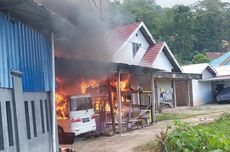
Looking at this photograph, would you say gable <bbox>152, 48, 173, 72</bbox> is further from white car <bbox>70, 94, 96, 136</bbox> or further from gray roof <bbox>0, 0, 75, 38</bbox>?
gray roof <bbox>0, 0, 75, 38</bbox>

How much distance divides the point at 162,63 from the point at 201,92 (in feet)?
24.7

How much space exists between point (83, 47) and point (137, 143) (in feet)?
13.4

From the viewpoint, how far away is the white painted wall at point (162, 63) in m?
31.5

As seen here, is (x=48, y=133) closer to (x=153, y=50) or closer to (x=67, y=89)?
(x=67, y=89)

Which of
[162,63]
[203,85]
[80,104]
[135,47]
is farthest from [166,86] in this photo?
[80,104]

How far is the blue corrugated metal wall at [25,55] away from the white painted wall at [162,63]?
64.2ft

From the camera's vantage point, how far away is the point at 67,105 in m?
16.8

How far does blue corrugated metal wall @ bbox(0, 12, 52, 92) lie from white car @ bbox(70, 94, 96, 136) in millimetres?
4729

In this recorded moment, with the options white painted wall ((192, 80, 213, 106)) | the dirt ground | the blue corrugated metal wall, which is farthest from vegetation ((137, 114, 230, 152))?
white painted wall ((192, 80, 213, 106))

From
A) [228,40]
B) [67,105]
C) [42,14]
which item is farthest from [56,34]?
[228,40]

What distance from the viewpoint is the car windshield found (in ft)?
55.2

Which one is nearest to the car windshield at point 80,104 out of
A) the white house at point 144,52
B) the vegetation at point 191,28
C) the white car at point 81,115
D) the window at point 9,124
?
the white car at point 81,115

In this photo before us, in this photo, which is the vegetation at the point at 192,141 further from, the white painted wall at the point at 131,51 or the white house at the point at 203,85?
the white house at the point at 203,85

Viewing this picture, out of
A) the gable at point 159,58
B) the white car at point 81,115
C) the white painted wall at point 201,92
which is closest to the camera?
the white car at point 81,115
